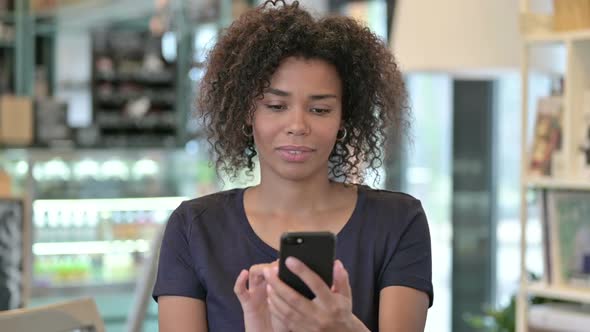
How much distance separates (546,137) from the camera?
3.42 meters

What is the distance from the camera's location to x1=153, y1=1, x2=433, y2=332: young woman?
6.48ft

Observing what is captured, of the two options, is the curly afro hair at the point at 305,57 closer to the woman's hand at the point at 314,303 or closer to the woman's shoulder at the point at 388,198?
the woman's shoulder at the point at 388,198

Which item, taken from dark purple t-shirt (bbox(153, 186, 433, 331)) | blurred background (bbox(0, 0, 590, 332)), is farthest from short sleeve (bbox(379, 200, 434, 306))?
blurred background (bbox(0, 0, 590, 332))

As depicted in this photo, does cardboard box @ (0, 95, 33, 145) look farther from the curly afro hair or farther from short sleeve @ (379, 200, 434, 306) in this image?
short sleeve @ (379, 200, 434, 306)

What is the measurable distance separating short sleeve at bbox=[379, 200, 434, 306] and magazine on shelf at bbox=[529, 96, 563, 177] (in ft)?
4.62

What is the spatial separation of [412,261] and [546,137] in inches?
60.5

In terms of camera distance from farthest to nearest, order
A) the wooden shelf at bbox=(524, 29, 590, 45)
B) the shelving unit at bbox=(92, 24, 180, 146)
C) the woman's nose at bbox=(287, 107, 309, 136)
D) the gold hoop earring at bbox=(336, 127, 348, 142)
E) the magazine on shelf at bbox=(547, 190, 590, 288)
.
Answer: the shelving unit at bbox=(92, 24, 180, 146)
the magazine on shelf at bbox=(547, 190, 590, 288)
the wooden shelf at bbox=(524, 29, 590, 45)
the gold hoop earring at bbox=(336, 127, 348, 142)
the woman's nose at bbox=(287, 107, 309, 136)

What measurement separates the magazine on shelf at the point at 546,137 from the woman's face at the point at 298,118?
1.57 meters

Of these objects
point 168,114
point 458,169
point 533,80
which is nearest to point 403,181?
point 458,169

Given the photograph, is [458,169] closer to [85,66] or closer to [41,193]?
[41,193]

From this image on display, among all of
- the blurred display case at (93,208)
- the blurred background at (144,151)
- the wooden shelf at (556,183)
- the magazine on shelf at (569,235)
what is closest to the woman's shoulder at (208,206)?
the wooden shelf at (556,183)

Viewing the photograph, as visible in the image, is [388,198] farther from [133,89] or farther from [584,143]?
[133,89]

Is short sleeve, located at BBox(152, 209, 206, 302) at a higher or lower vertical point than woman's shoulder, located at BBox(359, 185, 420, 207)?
lower

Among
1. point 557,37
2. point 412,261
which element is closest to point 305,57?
point 412,261
